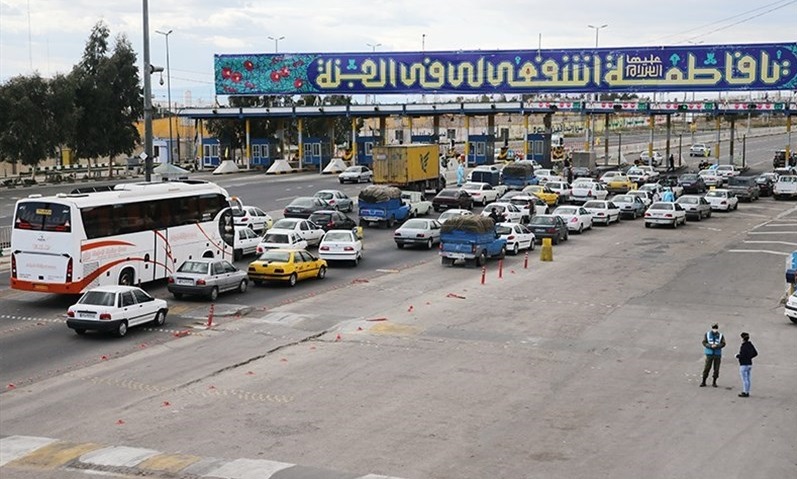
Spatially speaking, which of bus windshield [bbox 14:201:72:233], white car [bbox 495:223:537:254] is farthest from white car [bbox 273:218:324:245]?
bus windshield [bbox 14:201:72:233]

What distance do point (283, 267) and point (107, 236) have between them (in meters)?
5.96

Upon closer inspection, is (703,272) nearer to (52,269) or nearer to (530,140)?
(52,269)

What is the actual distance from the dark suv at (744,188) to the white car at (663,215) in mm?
15859

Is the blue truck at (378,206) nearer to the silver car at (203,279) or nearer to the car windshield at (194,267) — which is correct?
the silver car at (203,279)

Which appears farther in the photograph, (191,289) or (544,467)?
(191,289)

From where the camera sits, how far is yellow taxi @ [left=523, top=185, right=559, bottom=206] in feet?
201

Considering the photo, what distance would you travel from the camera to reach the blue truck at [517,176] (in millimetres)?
67438

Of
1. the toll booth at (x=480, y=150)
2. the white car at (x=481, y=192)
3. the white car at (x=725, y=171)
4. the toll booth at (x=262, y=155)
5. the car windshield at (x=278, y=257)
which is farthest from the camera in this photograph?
the toll booth at (x=480, y=150)

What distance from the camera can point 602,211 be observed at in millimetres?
54000

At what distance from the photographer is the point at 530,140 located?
9688 cm

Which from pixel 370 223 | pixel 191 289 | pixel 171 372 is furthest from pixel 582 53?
pixel 171 372

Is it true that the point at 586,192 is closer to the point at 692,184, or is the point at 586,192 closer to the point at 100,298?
the point at 692,184

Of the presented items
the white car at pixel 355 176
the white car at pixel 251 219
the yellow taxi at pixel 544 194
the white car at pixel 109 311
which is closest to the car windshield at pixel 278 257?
the white car at pixel 109 311

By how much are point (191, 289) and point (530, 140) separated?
69080mm
